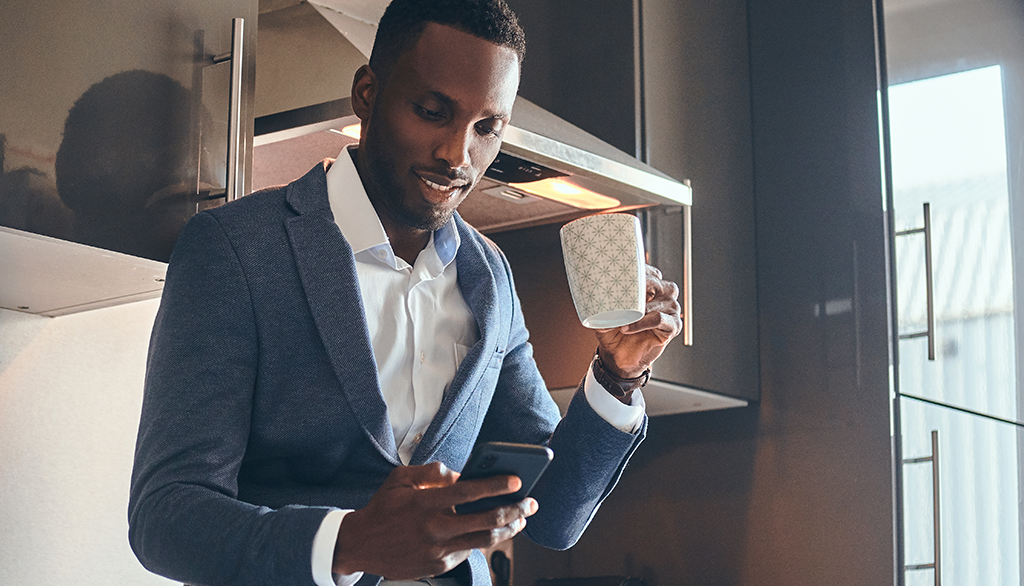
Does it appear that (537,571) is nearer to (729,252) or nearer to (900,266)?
(729,252)

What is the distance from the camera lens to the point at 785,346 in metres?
2.37

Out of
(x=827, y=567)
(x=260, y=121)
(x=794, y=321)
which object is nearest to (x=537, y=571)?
(x=827, y=567)

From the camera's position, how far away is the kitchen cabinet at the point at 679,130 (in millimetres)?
2086

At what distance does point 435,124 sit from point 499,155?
68 cm

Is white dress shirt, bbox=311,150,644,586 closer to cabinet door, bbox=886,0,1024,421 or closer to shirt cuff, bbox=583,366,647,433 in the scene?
shirt cuff, bbox=583,366,647,433

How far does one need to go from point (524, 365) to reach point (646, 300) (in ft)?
0.53

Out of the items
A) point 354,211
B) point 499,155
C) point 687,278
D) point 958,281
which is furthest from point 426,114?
point 958,281

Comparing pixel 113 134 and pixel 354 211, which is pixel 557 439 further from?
pixel 113 134

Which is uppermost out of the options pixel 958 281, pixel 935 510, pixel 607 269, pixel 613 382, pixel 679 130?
pixel 679 130

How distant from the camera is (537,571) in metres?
2.51

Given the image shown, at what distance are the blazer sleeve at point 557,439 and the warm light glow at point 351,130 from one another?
0.41 meters

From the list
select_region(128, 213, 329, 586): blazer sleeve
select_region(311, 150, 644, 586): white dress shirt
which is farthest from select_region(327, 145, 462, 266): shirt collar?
select_region(128, 213, 329, 586): blazer sleeve

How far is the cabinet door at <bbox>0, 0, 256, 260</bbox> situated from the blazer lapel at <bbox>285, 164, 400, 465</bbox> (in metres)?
0.40

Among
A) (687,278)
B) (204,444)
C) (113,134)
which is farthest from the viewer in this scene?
(687,278)
